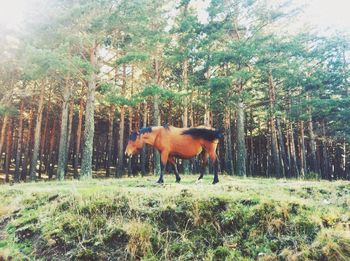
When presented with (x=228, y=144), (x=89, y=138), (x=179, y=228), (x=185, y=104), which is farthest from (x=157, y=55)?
(x=179, y=228)

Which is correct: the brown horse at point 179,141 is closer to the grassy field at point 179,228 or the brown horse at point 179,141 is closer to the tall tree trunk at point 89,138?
the grassy field at point 179,228

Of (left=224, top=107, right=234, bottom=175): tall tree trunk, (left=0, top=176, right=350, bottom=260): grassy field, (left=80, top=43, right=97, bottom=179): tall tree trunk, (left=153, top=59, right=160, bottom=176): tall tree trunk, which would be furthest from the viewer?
(left=224, top=107, right=234, bottom=175): tall tree trunk

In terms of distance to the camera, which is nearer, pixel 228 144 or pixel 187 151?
pixel 187 151

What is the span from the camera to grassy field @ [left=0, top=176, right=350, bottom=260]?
15.6 ft

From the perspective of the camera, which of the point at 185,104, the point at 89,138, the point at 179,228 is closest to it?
the point at 179,228

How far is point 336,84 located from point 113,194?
22928 millimetres

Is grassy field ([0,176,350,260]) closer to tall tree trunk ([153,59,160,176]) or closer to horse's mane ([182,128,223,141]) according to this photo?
horse's mane ([182,128,223,141])

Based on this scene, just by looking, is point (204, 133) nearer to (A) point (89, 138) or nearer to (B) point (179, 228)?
(B) point (179, 228)

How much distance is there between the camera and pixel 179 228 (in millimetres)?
5465

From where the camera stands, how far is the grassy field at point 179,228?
475cm

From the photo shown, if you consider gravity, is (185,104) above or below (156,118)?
above

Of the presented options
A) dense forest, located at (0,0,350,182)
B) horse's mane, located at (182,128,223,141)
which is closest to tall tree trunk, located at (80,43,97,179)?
dense forest, located at (0,0,350,182)

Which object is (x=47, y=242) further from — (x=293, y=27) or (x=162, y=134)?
(x=293, y=27)

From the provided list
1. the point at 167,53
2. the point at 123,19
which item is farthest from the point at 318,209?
the point at 167,53
